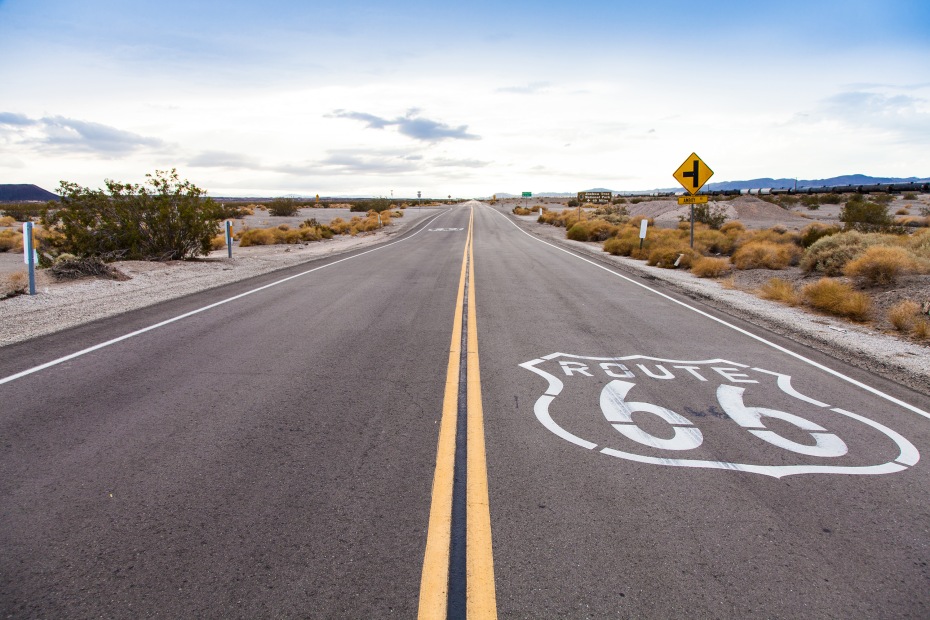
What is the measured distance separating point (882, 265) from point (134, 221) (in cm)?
2012

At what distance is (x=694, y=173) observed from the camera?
19.0 m

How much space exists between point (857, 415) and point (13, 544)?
626cm

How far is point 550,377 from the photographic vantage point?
6027mm

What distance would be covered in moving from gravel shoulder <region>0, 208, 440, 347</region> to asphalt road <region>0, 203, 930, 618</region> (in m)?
1.63

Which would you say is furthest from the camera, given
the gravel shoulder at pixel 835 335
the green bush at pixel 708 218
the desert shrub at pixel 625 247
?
the green bush at pixel 708 218

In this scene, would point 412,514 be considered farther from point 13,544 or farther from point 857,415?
point 857,415

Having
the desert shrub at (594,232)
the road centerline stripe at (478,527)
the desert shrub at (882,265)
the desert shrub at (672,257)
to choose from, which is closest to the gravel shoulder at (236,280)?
the desert shrub at (672,257)

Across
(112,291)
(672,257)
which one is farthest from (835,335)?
(112,291)

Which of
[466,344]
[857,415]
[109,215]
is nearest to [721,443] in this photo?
[857,415]

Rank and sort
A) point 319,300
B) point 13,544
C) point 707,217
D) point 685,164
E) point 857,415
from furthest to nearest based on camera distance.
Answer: point 707,217 → point 685,164 → point 319,300 → point 857,415 → point 13,544

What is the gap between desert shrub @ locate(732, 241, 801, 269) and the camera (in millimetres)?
16672

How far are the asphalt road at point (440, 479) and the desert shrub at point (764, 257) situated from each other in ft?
35.3

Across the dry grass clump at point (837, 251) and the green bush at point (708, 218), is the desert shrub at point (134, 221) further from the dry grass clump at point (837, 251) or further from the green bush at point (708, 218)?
the green bush at point (708, 218)

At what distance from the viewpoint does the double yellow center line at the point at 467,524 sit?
8.41 ft
